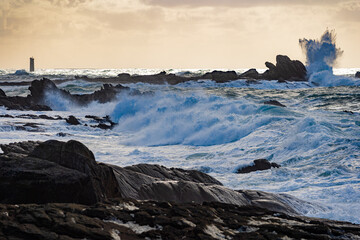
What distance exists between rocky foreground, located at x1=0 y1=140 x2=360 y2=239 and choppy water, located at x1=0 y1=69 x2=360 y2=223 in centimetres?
247

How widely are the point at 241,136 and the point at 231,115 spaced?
364 cm

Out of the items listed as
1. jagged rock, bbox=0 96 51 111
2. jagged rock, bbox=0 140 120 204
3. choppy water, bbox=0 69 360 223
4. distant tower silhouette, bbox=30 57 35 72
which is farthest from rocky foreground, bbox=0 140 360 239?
distant tower silhouette, bbox=30 57 35 72

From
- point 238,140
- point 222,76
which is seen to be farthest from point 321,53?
point 238,140

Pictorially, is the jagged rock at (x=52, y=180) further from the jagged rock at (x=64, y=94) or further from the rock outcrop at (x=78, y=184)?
the jagged rock at (x=64, y=94)

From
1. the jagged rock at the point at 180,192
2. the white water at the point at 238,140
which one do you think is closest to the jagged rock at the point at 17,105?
the white water at the point at 238,140

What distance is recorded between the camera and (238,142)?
1719 cm

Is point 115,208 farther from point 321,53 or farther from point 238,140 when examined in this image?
point 321,53

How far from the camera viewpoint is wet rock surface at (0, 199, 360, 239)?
4.06 meters

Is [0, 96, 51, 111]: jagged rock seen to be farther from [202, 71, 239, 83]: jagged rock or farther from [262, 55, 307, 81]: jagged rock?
[262, 55, 307, 81]: jagged rock

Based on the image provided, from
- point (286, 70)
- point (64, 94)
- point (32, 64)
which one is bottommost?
point (64, 94)

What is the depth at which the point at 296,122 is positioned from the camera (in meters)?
18.2

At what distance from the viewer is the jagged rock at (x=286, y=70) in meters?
62.3

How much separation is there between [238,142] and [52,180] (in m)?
12.0

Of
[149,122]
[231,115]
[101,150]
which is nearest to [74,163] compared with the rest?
[101,150]
